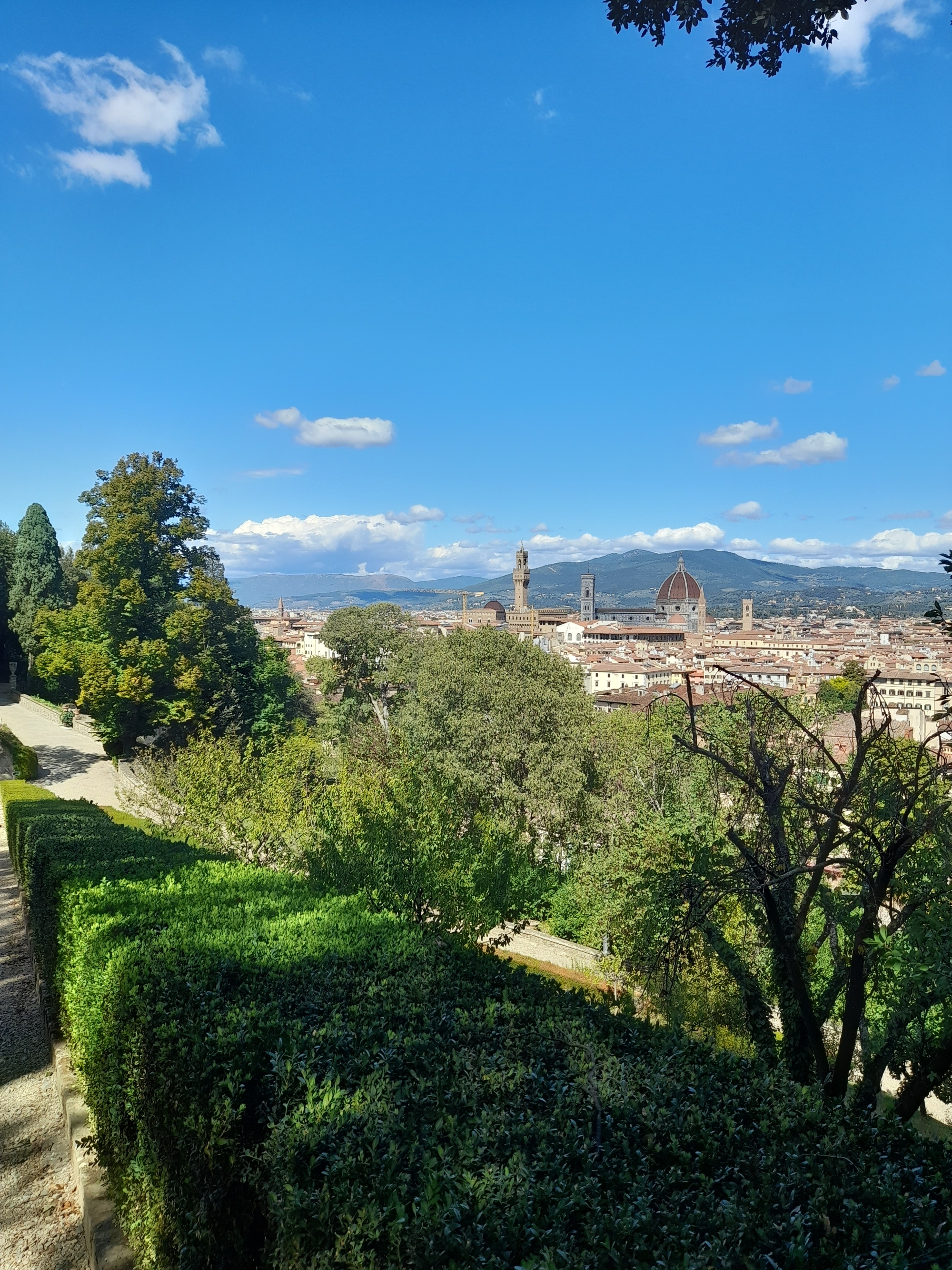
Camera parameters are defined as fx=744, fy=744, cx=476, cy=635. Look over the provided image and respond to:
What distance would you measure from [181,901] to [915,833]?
4752mm

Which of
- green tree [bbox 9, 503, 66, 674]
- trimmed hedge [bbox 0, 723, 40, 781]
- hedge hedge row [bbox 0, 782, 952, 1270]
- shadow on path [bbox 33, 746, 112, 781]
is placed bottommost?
shadow on path [bbox 33, 746, 112, 781]

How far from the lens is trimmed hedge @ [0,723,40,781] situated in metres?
19.1

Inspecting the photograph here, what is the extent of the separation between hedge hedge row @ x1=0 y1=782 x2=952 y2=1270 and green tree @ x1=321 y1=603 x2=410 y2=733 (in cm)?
2794

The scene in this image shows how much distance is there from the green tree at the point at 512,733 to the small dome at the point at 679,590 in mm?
143253

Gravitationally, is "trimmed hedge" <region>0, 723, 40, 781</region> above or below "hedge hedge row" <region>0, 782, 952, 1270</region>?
below

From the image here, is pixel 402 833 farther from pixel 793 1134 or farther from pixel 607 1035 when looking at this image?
pixel 793 1134

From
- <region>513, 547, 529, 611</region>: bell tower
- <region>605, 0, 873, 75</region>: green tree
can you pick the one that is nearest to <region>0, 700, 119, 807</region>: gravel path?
<region>605, 0, 873, 75</region>: green tree

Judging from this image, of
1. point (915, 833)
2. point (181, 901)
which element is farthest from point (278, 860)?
point (915, 833)

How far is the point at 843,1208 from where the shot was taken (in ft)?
7.37

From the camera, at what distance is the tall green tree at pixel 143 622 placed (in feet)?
70.4

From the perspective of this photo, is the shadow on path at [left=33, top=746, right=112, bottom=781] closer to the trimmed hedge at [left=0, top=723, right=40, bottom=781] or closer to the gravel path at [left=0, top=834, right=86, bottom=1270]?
the trimmed hedge at [left=0, top=723, right=40, bottom=781]

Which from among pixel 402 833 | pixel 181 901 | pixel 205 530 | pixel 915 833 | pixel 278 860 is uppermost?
pixel 205 530

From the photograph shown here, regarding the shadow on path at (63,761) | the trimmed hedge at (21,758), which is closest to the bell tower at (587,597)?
the shadow on path at (63,761)

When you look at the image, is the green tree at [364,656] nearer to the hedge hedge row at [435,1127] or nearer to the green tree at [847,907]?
the green tree at [847,907]
